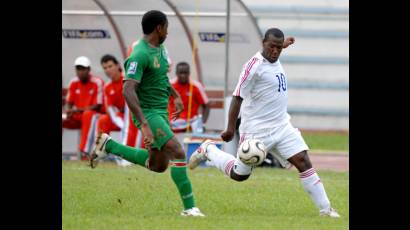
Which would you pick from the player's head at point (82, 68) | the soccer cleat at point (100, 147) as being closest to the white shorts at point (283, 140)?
the soccer cleat at point (100, 147)

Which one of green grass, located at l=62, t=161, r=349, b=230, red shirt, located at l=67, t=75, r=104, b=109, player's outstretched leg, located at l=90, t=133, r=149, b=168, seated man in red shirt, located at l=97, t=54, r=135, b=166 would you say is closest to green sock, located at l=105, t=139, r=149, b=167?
player's outstretched leg, located at l=90, t=133, r=149, b=168

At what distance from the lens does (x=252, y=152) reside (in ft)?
41.9

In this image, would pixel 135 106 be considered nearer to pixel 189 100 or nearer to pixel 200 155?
pixel 200 155

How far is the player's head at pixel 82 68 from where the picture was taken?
2150cm

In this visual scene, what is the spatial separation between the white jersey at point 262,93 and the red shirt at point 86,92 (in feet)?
29.2

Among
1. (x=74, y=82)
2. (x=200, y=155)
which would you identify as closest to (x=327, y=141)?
(x=74, y=82)

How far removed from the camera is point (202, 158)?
46.4 feet

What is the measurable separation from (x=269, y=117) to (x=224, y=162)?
0.83 metres

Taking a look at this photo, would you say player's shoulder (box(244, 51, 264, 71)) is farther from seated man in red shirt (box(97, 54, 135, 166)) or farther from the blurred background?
seated man in red shirt (box(97, 54, 135, 166))

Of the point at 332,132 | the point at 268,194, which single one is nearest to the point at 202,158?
the point at 268,194

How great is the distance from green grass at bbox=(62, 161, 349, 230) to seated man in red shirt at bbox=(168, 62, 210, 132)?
2.13 meters

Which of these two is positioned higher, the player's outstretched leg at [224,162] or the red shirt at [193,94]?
the red shirt at [193,94]

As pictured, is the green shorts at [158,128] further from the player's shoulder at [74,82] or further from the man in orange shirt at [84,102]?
the player's shoulder at [74,82]
